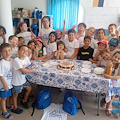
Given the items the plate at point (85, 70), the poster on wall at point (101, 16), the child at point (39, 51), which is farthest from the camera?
the poster on wall at point (101, 16)

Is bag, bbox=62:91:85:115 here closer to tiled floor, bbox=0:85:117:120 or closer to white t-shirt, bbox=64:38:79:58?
tiled floor, bbox=0:85:117:120

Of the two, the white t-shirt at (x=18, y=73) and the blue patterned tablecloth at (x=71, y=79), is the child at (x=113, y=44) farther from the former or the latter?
the white t-shirt at (x=18, y=73)

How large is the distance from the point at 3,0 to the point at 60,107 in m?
2.75

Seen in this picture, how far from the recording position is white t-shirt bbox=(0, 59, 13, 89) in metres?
1.68

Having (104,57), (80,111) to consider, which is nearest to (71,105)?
(80,111)

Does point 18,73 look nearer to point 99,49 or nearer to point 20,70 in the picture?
point 20,70

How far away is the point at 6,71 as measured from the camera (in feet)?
5.73

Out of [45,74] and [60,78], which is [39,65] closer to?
[45,74]

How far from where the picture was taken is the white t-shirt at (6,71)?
168 centimetres

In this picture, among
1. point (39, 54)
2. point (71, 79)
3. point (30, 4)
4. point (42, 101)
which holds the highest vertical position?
point (30, 4)

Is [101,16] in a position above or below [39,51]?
above

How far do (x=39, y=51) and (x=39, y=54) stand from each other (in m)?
0.06

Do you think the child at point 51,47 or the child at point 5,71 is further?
the child at point 51,47

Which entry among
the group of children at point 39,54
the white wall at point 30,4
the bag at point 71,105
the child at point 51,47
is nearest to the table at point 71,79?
the group of children at point 39,54
